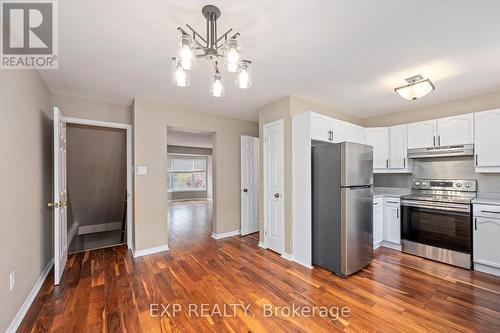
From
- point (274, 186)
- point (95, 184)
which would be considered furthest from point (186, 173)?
point (274, 186)

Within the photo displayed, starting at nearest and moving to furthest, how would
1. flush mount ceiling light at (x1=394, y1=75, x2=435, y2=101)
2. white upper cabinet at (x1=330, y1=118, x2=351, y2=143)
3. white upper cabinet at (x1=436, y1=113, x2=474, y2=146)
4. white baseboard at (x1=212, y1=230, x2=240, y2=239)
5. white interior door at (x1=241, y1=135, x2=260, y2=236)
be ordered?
flush mount ceiling light at (x1=394, y1=75, x2=435, y2=101)
white upper cabinet at (x1=436, y1=113, x2=474, y2=146)
white upper cabinet at (x1=330, y1=118, x2=351, y2=143)
white baseboard at (x1=212, y1=230, x2=240, y2=239)
white interior door at (x1=241, y1=135, x2=260, y2=236)

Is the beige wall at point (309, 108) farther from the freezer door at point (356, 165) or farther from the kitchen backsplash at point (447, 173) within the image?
the kitchen backsplash at point (447, 173)

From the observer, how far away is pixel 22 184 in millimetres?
2029

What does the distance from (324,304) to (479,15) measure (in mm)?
2769

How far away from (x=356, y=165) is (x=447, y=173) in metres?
2.06

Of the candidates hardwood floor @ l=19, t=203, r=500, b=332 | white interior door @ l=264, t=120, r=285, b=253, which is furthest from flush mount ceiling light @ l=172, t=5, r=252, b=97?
hardwood floor @ l=19, t=203, r=500, b=332

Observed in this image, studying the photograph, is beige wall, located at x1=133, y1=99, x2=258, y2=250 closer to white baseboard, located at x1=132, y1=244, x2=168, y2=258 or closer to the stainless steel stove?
white baseboard, located at x1=132, y1=244, x2=168, y2=258

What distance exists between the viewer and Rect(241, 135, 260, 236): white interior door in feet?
14.7

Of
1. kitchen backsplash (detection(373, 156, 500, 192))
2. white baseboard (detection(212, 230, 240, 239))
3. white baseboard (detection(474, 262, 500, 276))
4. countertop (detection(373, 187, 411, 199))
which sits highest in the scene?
kitchen backsplash (detection(373, 156, 500, 192))

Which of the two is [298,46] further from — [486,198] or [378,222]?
[486,198]

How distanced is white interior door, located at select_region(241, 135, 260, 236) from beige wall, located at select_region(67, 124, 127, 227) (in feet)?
7.88

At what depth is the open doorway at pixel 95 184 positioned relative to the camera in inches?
154

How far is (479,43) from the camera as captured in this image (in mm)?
1918

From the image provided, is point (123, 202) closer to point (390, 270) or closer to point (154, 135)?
point (154, 135)
